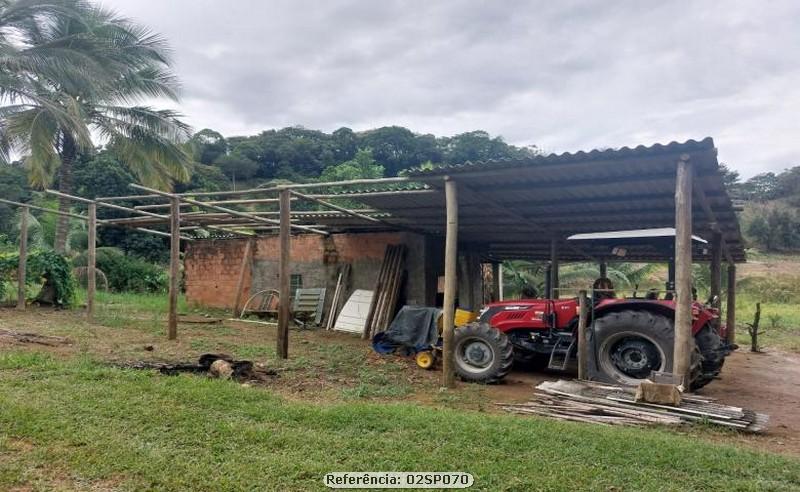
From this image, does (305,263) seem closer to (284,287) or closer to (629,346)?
(284,287)

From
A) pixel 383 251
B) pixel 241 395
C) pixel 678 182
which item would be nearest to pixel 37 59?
pixel 383 251

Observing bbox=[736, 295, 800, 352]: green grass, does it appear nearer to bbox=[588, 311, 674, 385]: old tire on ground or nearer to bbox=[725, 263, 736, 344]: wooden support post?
bbox=[725, 263, 736, 344]: wooden support post

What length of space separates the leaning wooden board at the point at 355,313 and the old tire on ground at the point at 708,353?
718cm

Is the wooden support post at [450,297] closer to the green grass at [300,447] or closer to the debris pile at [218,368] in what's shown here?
the green grass at [300,447]

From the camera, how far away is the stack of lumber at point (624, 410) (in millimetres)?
5105

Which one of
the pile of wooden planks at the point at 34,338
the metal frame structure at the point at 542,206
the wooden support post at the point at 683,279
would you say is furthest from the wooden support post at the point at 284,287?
the wooden support post at the point at 683,279

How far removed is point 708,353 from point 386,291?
7023mm

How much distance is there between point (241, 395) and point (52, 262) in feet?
36.9

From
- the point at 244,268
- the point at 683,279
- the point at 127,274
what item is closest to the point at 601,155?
the point at 683,279

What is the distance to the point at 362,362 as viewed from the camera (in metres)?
8.30

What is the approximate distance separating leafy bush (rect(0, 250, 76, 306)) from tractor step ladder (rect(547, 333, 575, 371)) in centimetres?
1227

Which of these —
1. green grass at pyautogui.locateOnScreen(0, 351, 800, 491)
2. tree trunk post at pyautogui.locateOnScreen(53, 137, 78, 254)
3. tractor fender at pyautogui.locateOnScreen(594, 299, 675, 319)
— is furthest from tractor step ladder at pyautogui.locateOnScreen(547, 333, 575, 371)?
tree trunk post at pyautogui.locateOnScreen(53, 137, 78, 254)

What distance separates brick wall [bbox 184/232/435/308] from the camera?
1301 cm

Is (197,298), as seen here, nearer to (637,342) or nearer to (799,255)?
(637,342)
